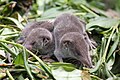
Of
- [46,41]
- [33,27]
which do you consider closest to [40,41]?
[46,41]

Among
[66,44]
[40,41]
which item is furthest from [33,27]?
[66,44]

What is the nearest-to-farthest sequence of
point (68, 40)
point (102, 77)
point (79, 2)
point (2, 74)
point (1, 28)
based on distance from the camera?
point (2, 74) < point (102, 77) < point (68, 40) < point (1, 28) < point (79, 2)

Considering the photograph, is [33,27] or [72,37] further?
[33,27]

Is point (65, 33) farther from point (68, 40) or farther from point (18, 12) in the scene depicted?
point (18, 12)

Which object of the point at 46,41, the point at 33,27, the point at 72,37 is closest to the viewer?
the point at 72,37

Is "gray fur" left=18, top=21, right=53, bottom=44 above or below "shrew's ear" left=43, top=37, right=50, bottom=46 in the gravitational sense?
above

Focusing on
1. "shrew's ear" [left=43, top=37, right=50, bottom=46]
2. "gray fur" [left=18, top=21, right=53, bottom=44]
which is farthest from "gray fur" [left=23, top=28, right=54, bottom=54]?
"gray fur" [left=18, top=21, right=53, bottom=44]

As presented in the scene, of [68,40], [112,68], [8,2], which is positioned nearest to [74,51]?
[68,40]

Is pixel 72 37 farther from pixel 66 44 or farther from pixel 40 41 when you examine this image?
pixel 40 41

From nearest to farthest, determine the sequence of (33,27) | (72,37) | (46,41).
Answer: (72,37), (46,41), (33,27)

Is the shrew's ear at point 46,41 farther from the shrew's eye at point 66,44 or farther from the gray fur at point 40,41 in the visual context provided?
the shrew's eye at point 66,44

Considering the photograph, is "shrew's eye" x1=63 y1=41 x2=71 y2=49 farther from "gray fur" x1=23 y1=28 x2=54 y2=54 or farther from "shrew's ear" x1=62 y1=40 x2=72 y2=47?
"gray fur" x1=23 y1=28 x2=54 y2=54
